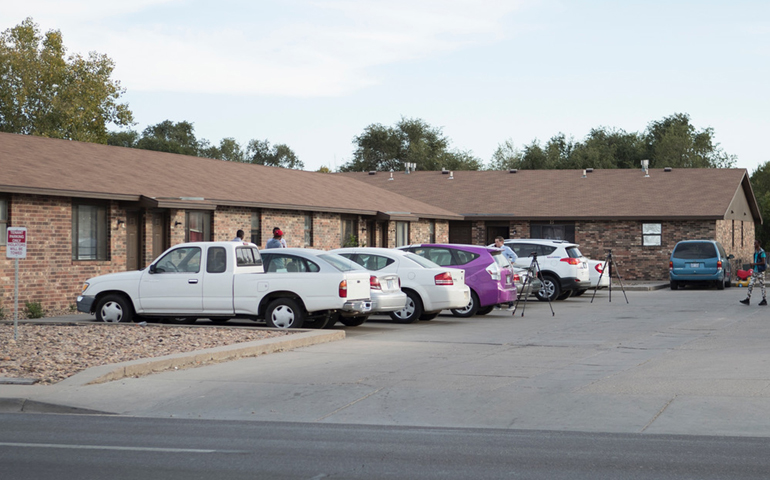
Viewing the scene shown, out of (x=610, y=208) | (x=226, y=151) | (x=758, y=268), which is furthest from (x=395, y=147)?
(x=758, y=268)

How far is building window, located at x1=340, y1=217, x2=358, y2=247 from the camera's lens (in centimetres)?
3303

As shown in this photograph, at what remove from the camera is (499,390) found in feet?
35.4

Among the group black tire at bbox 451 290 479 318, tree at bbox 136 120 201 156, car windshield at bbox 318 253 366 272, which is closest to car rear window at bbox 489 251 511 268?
black tire at bbox 451 290 479 318

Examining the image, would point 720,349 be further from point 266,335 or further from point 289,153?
point 289,153

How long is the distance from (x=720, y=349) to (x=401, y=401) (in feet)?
21.7

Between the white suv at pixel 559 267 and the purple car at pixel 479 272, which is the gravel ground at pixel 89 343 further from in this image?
the white suv at pixel 559 267

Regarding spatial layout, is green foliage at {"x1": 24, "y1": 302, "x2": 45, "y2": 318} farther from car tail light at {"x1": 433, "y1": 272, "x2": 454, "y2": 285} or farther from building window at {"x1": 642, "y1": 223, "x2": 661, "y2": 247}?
building window at {"x1": 642, "y1": 223, "x2": 661, "y2": 247}

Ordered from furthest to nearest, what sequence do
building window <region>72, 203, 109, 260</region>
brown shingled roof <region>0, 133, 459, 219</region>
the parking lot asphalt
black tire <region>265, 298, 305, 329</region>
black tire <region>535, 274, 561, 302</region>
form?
1. black tire <region>535, 274, 561, 302</region>
2. building window <region>72, 203, 109, 260</region>
3. brown shingled roof <region>0, 133, 459, 219</region>
4. black tire <region>265, 298, 305, 329</region>
5. the parking lot asphalt

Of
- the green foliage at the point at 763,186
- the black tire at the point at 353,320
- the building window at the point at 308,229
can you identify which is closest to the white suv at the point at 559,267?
the building window at the point at 308,229

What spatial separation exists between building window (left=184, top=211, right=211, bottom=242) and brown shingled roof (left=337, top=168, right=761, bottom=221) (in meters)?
17.9

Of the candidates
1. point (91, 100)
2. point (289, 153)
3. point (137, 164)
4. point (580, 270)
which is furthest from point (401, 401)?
point (289, 153)

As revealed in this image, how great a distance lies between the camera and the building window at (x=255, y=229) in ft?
91.9

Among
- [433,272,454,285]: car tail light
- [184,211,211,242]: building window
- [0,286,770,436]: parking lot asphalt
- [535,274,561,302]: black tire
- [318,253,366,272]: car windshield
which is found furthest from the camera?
[535,274,561,302]: black tire

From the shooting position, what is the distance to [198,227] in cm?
A: 2584
